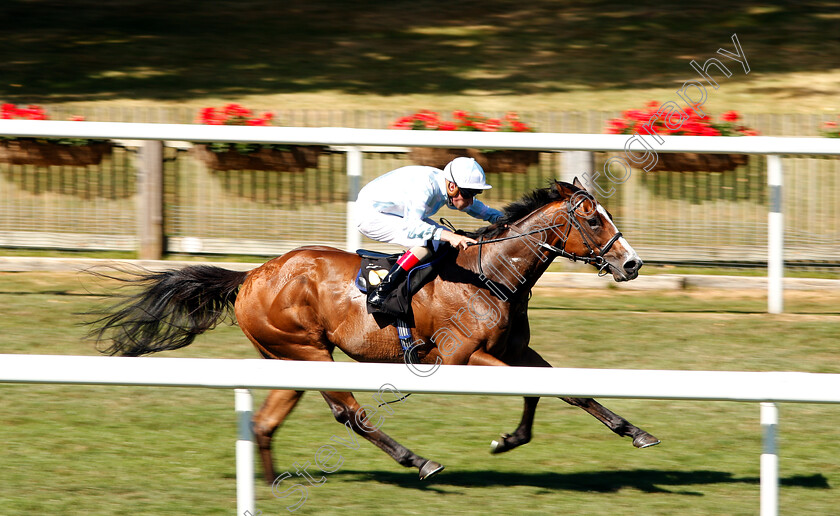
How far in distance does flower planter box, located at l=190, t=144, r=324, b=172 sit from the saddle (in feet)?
13.0

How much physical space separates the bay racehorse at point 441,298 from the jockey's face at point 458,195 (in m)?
0.24

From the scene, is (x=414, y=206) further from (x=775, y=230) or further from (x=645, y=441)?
(x=775, y=230)

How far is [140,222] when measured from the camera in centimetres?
888

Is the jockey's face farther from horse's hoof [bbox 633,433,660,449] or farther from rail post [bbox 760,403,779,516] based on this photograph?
rail post [bbox 760,403,779,516]

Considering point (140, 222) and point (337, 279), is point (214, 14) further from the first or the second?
point (337, 279)

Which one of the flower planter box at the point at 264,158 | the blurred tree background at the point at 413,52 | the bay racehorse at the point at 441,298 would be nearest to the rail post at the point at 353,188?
the flower planter box at the point at 264,158

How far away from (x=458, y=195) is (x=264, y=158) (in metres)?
4.37

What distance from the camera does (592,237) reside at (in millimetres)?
5184

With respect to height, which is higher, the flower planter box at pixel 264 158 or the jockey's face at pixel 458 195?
the jockey's face at pixel 458 195

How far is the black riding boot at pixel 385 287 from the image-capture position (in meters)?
5.02

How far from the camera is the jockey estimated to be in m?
5.00

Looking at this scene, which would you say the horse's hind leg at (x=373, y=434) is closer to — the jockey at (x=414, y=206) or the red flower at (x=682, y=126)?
the jockey at (x=414, y=206)

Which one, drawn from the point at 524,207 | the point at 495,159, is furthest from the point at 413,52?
the point at 524,207

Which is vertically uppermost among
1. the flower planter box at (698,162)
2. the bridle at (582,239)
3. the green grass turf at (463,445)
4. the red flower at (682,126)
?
the red flower at (682,126)
